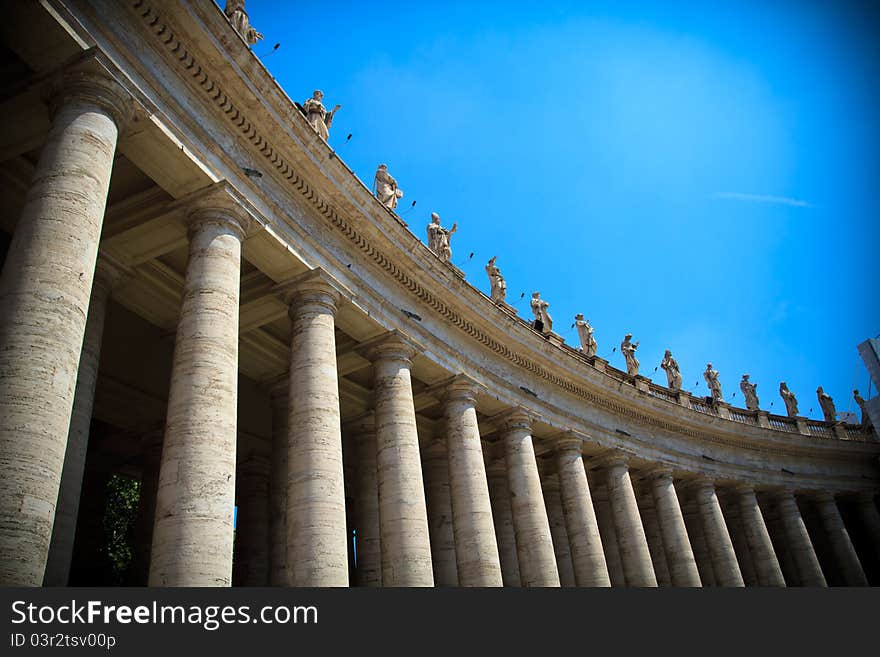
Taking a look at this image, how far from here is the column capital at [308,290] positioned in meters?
25.0

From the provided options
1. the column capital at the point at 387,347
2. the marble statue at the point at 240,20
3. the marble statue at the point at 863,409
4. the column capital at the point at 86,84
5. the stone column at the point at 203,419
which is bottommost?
the stone column at the point at 203,419

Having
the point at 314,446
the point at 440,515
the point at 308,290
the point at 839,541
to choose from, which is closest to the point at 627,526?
the point at 440,515

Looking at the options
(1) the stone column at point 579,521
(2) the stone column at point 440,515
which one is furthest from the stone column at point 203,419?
(1) the stone column at point 579,521

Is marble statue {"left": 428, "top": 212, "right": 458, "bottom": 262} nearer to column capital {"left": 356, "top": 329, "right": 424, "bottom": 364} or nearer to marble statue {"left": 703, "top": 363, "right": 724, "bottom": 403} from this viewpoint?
column capital {"left": 356, "top": 329, "right": 424, "bottom": 364}

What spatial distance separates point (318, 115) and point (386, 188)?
613 cm

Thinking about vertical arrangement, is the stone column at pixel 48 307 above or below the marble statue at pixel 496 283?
below

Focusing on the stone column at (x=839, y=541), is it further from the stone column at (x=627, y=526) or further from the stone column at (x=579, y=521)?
the stone column at (x=579, y=521)

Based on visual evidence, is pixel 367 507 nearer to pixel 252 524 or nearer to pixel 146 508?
pixel 252 524

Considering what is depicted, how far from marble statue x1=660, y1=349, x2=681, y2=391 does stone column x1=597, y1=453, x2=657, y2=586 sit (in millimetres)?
14060

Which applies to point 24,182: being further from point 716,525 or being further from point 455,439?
point 716,525

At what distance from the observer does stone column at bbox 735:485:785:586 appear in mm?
50688

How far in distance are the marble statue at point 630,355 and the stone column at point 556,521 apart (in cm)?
1123

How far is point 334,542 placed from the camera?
20.7 m

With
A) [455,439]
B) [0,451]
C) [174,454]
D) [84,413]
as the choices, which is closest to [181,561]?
[174,454]
